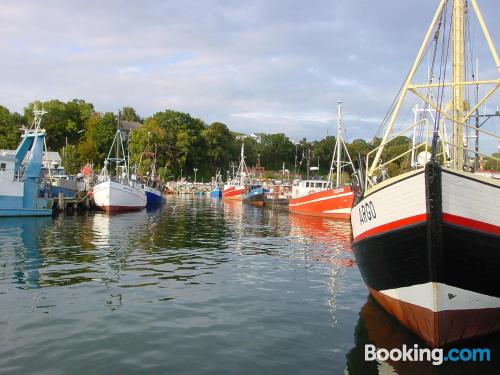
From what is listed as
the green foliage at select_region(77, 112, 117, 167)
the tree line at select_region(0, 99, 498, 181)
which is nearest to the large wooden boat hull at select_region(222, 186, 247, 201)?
the tree line at select_region(0, 99, 498, 181)

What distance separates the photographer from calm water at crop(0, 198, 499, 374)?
8.55 metres

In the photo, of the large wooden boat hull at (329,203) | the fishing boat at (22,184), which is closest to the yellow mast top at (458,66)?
the large wooden boat hull at (329,203)

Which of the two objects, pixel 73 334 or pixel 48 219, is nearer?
pixel 73 334

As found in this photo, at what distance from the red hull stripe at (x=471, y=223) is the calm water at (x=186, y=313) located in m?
2.55

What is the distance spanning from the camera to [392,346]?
9.56 metres

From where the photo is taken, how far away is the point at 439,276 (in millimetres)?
8914

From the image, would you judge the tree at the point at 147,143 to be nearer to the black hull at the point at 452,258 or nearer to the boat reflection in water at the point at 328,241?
the boat reflection in water at the point at 328,241

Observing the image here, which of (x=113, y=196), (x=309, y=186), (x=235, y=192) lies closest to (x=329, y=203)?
(x=309, y=186)

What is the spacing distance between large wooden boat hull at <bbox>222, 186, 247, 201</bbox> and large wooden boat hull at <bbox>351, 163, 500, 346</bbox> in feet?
237

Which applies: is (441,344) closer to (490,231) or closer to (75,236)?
(490,231)

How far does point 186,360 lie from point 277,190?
235 ft

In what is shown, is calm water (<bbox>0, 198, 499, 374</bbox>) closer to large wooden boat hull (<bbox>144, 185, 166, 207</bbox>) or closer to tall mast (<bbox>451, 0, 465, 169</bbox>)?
tall mast (<bbox>451, 0, 465, 169</bbox>)

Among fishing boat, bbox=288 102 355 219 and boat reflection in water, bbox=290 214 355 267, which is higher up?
fishing boat, bbox=288 102 355 219

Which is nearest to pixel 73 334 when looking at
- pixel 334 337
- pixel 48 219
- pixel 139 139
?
pixel 334 337
